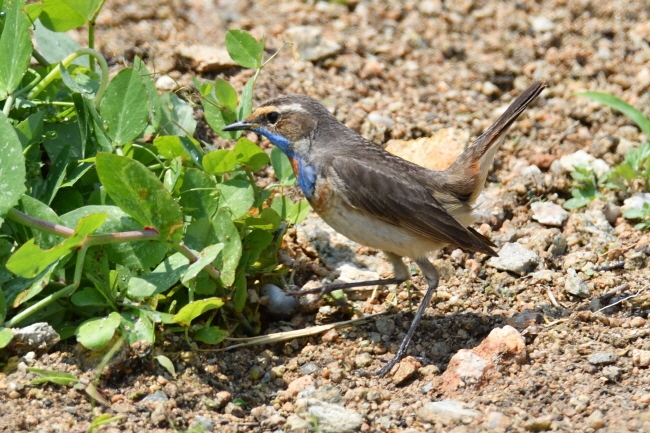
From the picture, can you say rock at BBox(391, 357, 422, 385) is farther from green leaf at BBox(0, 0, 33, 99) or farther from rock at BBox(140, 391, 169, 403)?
green leaf at BBox(0, 0, 33, 99)

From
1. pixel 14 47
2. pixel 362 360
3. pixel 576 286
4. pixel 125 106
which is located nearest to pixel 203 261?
pixel 125 106

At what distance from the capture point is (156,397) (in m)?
5.41

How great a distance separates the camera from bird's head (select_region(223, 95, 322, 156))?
6.93 meters

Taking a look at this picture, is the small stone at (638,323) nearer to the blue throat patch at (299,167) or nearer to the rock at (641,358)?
the rock at (641,358)

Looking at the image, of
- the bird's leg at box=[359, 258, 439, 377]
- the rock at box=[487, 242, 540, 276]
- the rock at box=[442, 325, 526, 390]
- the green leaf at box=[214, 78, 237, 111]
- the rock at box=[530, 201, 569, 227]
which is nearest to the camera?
the rock at box=[442, 325, 526, 390]

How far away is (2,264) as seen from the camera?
222 inches

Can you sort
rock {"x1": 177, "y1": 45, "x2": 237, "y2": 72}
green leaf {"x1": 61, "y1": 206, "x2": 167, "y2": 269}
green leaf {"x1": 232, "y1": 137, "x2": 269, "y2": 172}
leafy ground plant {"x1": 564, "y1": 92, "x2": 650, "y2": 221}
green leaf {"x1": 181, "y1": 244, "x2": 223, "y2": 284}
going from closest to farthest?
1. green leaf {"x1": 181, "y1": 244, "x2": 223, "y2": 284}
2. green leaf {"x1": 61, "y1": 206, "x2": 167, "y2": 269}
3. green leaf {"x1": 232, "y1": 137, "x2": 269, "y2": 172}
4. leafy ground plant {"x1": 564, "y1": 92, "x2": 650, "y2": 221}
5. rock {"x1": 177, "y1": 45, "x2": 237, "y2": 72}

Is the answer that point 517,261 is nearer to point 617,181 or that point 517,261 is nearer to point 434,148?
point 617,181

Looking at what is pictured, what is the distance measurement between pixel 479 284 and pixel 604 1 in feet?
15.4

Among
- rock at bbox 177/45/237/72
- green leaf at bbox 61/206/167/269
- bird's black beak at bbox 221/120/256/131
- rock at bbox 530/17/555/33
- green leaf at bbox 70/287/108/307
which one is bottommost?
green leaf at bbox 70/287/108/307

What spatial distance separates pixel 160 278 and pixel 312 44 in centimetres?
428

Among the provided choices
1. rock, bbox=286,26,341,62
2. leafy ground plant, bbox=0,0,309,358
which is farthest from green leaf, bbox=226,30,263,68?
rock, bbox=286,26,341,62

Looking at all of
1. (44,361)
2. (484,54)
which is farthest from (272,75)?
(44,361)

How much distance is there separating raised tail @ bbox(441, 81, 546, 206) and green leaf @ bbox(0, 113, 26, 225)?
10.3 ft
